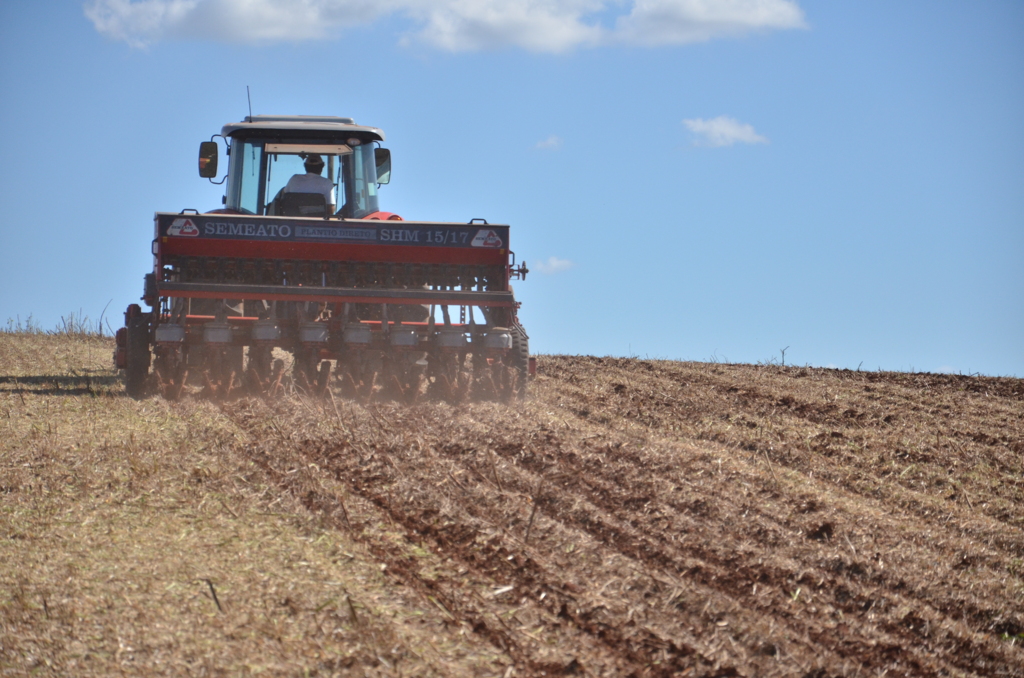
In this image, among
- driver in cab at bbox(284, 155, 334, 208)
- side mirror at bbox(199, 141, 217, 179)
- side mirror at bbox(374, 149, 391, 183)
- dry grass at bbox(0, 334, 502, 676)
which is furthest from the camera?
side mirror at bbox(374, 149, 391, 183)

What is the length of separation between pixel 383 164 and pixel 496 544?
788 centimetres

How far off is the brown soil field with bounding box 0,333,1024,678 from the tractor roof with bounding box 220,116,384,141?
3866 millimetres

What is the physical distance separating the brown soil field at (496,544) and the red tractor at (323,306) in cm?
106

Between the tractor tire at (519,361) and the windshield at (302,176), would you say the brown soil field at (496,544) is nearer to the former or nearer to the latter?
the tractor tire at (519,361)

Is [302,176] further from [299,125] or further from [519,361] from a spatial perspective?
[519,361]

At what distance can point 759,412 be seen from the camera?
10055 mm

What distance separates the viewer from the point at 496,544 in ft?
16.8

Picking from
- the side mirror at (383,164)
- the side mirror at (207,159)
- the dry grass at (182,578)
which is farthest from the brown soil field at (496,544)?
the side mirror at (383,164)

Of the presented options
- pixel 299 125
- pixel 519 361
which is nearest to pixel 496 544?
pixel 519 361

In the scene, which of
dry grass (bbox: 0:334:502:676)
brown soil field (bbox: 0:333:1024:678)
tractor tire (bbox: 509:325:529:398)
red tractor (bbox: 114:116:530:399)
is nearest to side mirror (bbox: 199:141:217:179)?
red tractor (bbox: 114:116:530:399)

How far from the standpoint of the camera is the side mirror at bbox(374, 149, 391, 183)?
12.2 metres

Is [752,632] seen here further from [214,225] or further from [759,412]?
[214,225]

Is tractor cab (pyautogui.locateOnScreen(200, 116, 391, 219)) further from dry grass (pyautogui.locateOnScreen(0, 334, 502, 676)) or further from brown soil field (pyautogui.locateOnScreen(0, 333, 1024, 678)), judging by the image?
dry grass (pyautogui.locateOnScreen(0, 334, 502, 676))

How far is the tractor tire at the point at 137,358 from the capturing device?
35.1ft
